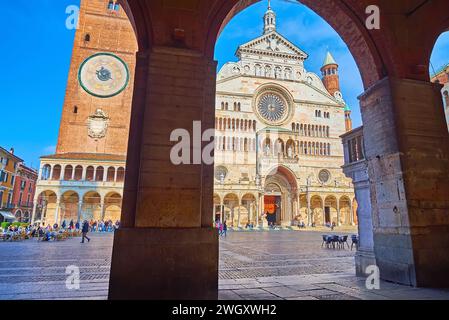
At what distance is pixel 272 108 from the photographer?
41125mm

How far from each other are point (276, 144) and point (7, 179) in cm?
3865

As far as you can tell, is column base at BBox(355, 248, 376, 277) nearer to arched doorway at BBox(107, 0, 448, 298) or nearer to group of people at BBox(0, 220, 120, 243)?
arched doorway at BBox(107, 0, 448, 298)

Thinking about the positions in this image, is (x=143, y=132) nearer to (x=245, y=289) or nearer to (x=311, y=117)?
(x=245, y=289)

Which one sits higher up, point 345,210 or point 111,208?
point 345,210

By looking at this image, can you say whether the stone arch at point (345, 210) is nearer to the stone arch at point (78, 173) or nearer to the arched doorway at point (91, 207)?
the arched doorway at point (91, 207)

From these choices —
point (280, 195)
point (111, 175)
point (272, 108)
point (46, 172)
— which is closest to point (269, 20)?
point (272, 108)

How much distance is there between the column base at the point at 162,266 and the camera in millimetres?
3443

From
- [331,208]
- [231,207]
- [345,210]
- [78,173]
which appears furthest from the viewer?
[345,210]

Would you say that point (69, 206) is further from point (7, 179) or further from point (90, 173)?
point (7, 179)

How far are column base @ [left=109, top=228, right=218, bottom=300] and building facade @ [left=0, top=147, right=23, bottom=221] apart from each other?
1515 inches

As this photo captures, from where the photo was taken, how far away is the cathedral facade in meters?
31.3

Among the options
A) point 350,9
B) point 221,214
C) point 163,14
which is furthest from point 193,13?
point 221,214

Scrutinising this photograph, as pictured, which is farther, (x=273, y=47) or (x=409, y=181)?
(x=273, y=47)

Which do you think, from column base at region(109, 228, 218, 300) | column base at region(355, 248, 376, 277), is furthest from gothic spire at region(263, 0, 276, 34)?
column base at region(109, 228, 218, 300)
